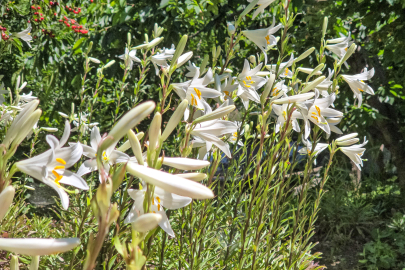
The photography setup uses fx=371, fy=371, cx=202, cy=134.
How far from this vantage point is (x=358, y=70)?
5051mm

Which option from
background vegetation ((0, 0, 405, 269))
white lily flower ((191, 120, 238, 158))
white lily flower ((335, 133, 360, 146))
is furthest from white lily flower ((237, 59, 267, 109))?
background vegetation ((0, 0, 405, 269))

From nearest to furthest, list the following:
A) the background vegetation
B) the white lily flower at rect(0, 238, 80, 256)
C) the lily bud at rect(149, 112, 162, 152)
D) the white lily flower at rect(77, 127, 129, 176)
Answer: the white lily flower at rect(0, 238, 80, 256)
the lily bud at rect(149, 112, 162, 152)
the white lily flower at rect(77, 127, 129, 176)
the background vegetation

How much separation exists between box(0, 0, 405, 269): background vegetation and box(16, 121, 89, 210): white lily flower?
259cm

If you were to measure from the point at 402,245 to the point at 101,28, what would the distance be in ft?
14.0

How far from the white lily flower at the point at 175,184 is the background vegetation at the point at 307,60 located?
2.84m

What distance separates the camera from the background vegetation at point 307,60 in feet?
12.7

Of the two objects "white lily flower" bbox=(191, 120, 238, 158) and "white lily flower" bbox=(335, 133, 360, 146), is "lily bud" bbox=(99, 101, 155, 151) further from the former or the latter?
"white lily flower" bbox=(335, 133, 360, 146)

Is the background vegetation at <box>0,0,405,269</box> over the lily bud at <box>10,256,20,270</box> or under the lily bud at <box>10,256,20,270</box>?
under

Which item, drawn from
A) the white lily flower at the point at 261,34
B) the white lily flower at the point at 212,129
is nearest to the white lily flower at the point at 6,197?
the white lily flower at the point at 212,129

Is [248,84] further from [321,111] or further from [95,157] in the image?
[95,157]

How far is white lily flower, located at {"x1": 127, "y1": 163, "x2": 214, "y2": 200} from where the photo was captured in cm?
58

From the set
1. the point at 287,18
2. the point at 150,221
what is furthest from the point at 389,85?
the point at 150,221

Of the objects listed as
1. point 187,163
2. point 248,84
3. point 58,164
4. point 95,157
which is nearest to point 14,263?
point 58,164

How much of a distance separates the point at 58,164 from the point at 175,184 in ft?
1.24
